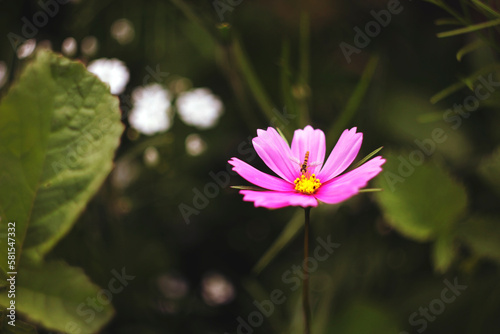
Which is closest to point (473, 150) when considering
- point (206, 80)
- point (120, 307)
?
point (206, 80)

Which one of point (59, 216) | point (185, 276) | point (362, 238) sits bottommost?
point (185, 276)

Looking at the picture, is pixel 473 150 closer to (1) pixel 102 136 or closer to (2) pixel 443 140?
(2) pixel 443 140

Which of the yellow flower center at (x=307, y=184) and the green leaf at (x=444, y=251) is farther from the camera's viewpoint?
the green leaf at (x=444, y=251)

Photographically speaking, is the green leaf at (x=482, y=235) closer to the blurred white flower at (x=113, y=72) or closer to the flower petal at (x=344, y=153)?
the flower petal at (x=344, y=153)

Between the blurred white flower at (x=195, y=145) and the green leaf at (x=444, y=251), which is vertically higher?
the green leaf at (x=444, y=251)

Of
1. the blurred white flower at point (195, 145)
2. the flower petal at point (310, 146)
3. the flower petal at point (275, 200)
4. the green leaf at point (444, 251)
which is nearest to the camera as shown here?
the flower petal at point (275, 200)

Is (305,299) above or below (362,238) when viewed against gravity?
above

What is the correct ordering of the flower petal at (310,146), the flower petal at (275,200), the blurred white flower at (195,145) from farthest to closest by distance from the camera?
the blurred white flower at (195,145) → the flower petal at (310,146) → the flower petal at (275,200)

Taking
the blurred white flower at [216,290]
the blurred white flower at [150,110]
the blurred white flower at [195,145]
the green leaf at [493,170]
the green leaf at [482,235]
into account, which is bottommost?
the blurred white flower at [216,290]

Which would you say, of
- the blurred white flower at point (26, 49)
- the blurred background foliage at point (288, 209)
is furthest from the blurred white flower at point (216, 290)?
the blurred white flower at point (26, 49)
